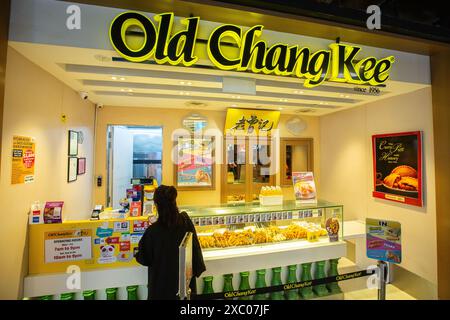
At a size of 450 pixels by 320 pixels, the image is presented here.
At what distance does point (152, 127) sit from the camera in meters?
4.49

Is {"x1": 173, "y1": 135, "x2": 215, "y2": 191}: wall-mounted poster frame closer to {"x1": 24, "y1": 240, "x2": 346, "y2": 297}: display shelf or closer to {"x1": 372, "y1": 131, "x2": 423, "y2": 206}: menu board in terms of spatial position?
{"x1": 24, "y1": 240, "x2": 346, "y2": 297}: display shelf

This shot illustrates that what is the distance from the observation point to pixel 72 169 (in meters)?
3.13

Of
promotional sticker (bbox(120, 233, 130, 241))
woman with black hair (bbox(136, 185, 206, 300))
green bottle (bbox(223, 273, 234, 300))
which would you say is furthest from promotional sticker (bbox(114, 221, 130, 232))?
green bottle (bbox(223, 273, 234, 300))

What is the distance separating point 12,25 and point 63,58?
1.26ft

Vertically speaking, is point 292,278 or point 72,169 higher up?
point 72,169

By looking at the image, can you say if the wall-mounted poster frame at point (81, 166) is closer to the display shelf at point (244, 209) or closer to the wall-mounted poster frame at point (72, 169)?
the wall-mounted poster frame at point (72, 169)

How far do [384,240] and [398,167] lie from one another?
2.08 metres

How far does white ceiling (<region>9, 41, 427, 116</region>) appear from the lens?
84.4 inches

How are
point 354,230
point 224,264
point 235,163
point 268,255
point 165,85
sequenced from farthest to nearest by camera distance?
point 235,163, point 354,230, point 165,85, point 268,255, point 224,264

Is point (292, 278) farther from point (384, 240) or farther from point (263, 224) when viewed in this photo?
point (384, 240)

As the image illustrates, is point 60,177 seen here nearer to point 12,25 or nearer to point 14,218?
point 14,218

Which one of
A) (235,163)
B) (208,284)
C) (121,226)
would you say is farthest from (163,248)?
(235,163)

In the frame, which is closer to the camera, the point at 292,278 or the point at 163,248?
the point at 163,248
